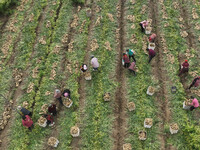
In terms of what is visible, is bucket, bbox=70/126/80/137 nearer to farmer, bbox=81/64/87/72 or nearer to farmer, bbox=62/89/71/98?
farmer, bbox=62/89/71/98

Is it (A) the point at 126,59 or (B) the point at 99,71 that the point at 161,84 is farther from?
(B) the point at 99,71

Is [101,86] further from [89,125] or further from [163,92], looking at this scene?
[163,92]

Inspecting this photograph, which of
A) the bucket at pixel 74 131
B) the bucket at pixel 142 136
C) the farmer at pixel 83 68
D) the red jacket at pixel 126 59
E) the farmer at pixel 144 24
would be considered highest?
the farmer at pixel 144 24

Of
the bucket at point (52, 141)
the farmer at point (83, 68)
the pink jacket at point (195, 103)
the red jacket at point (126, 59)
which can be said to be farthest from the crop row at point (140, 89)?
the bucket at point (52, 141)

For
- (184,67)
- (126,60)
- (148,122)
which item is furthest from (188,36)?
(148,122)

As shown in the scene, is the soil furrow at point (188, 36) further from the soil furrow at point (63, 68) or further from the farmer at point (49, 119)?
the farmer at point (49, 119)

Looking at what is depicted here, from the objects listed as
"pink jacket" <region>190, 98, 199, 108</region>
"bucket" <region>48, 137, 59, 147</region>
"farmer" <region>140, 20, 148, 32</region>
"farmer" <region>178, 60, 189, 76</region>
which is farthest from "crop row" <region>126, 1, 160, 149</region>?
"bucket" <region>48, 137, 59, 147</region>

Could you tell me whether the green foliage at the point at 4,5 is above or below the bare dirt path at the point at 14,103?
above

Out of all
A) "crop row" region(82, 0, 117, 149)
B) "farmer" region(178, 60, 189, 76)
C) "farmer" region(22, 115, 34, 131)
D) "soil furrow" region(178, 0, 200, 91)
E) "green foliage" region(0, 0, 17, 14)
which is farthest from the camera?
"green foliage" region(0, 0, 17, 14)
